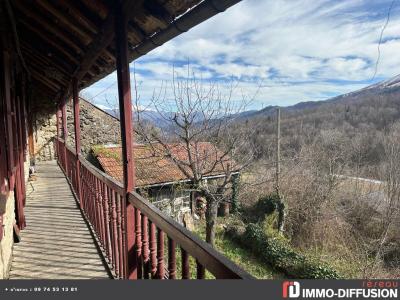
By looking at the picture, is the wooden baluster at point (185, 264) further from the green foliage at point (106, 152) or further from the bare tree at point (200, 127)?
the green foliage at point (106, 152)

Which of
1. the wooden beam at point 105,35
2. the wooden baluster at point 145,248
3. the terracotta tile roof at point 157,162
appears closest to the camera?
the wooden beam at point 105,35

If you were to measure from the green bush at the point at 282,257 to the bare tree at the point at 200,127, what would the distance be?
8.22ft

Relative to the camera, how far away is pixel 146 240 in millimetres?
2072

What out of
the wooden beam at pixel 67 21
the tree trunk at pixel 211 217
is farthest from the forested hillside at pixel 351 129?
the wooden beam at pixel 67 21

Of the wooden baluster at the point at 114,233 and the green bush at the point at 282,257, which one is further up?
the wooden baluster at the point at 114,233

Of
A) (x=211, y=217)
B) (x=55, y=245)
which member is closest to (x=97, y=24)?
(x=55, y=245)

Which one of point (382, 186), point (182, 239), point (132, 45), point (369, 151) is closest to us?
point (182, 239)

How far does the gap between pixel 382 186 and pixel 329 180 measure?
2.88 meters

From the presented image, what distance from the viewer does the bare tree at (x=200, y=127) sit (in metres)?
10.4

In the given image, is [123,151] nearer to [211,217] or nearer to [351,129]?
[211,217]

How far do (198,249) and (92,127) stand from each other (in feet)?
49.0

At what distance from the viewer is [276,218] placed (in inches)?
558

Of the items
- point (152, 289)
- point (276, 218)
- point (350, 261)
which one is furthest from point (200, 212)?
point (152, 289)

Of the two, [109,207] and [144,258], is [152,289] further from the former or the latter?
[109,207]
